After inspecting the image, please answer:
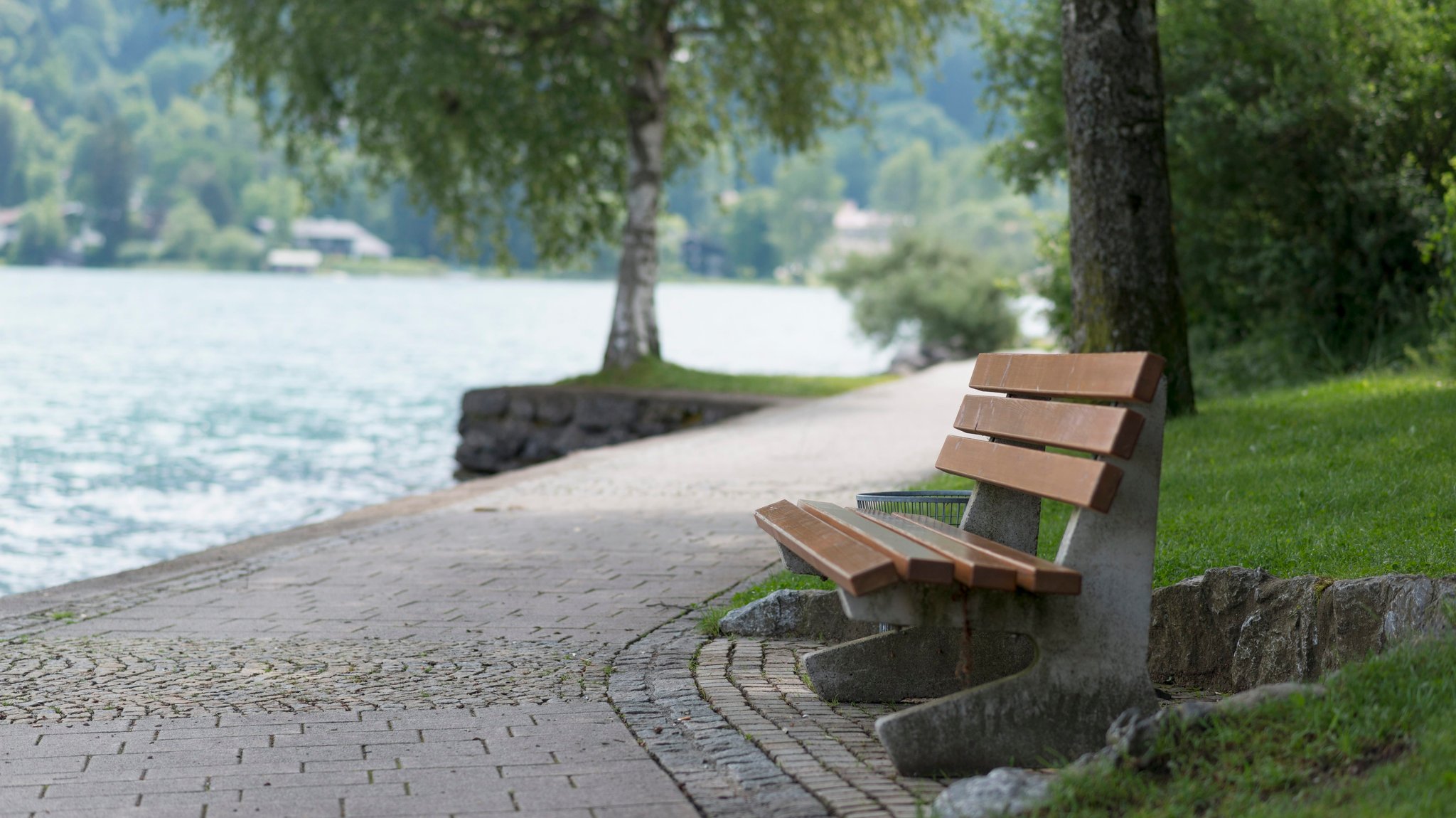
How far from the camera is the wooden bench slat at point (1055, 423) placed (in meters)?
3.63

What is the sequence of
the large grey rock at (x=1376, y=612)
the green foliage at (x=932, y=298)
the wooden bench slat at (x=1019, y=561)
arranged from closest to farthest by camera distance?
the wooden bench slat at (x=1019, y=561)
the large grey rock at (x=1376, y=612)
the green foliage at (x=932, y=298)

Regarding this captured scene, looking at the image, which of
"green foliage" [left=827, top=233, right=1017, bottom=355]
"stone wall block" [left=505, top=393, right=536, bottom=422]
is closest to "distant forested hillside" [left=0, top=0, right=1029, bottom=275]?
"green foliage" [left=827, top=233, right=1017, bottom=355]

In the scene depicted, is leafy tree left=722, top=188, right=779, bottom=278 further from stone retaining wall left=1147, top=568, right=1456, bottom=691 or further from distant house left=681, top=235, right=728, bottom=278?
stone retaining wall left=1147, top=568, right=1456, bottom=691

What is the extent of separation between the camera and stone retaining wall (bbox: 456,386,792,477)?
17.3 m

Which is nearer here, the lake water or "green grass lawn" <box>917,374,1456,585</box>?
"green grass lawn" <box>917,374,1456,585</box>

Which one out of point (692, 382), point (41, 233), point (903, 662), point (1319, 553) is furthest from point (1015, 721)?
point (41, 233)

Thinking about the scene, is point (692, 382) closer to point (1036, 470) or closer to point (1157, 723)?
point (1036, 470)

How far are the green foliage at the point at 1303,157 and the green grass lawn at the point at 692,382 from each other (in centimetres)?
524

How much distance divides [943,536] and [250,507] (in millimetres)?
12581

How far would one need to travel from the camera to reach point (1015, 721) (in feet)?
12.7

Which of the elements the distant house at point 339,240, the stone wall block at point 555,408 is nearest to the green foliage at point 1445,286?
the stone wall block at point 555,408

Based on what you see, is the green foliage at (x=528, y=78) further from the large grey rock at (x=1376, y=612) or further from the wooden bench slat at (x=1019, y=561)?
the large grey rock at (x=1376, y=612)

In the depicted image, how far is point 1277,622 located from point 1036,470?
980mm

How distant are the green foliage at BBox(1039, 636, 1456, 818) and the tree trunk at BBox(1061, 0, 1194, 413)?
21.0 feet
